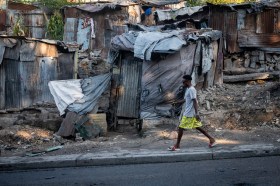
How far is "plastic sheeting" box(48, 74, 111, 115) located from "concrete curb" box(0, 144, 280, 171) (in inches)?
148

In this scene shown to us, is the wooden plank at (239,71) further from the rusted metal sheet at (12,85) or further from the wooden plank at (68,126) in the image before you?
the rusted metal sheet at (12,85)

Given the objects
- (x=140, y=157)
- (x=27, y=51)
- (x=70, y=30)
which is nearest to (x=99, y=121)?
(x=140, y=157)

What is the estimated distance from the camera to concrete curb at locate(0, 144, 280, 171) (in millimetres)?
8828

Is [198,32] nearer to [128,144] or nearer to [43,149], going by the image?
[128,144]

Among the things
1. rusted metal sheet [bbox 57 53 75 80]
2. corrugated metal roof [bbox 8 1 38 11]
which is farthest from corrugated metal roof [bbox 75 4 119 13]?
rusted metal sheet [bbox 57 53 75 80]

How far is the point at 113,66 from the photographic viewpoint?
14.2 metres

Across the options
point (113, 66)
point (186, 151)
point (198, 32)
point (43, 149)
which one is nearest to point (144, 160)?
Answer: point (186, 151)

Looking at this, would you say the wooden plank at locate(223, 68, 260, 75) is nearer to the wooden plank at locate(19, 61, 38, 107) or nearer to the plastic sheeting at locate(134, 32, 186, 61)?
the plastic sheeting at locate(134, 32, 186, 61)

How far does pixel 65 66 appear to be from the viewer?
53.9ft

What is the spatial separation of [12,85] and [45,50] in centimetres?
185

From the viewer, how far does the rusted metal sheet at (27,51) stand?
620 inches

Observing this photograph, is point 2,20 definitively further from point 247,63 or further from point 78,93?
point 247,63

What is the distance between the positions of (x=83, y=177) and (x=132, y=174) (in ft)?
3.03

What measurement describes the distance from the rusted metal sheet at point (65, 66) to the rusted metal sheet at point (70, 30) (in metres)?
8.23
